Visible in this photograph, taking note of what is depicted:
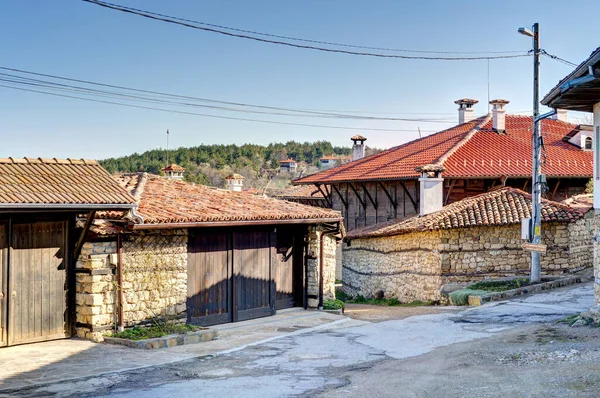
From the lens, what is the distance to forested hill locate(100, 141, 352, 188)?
76.8 m

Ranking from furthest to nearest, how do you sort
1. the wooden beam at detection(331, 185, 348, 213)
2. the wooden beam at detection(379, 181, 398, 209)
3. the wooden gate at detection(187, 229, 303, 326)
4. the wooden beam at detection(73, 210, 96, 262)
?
the wooden beam at detection(331, 185, 348, 213)
the wooden beam at detection(379, 181, 398, 209)
the wooden gate at detection(187, 229, 303, 326)
the wooden beam at detection(73, 210, 96, 262)

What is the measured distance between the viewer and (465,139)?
99.6 ft

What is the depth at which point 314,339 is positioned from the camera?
13.3 m

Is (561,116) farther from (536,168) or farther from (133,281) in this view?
(133,281)

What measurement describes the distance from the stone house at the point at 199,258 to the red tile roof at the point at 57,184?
0.56m

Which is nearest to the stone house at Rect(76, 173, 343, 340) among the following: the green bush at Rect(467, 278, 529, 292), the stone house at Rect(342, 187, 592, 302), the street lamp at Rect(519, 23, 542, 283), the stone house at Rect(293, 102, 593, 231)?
the stone house at Rect(342, 187, 592, 302)

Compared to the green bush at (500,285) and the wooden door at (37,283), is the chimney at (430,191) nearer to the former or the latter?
the green bush at (500,285)

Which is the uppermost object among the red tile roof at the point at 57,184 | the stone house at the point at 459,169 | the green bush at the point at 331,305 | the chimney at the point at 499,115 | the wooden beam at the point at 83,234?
the chimney at the point at 499,115

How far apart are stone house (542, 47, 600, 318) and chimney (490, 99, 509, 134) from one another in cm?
1889

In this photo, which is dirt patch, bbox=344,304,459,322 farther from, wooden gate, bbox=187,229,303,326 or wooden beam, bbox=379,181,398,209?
wooden beam, bbox=379,181,398,209

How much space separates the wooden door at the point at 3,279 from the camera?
11578mm

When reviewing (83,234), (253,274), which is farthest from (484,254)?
(83,234)

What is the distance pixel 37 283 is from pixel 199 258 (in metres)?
3.62

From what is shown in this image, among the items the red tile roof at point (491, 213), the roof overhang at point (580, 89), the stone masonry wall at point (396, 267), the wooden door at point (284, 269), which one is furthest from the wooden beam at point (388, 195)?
the roof overhang at point (580, 89)
